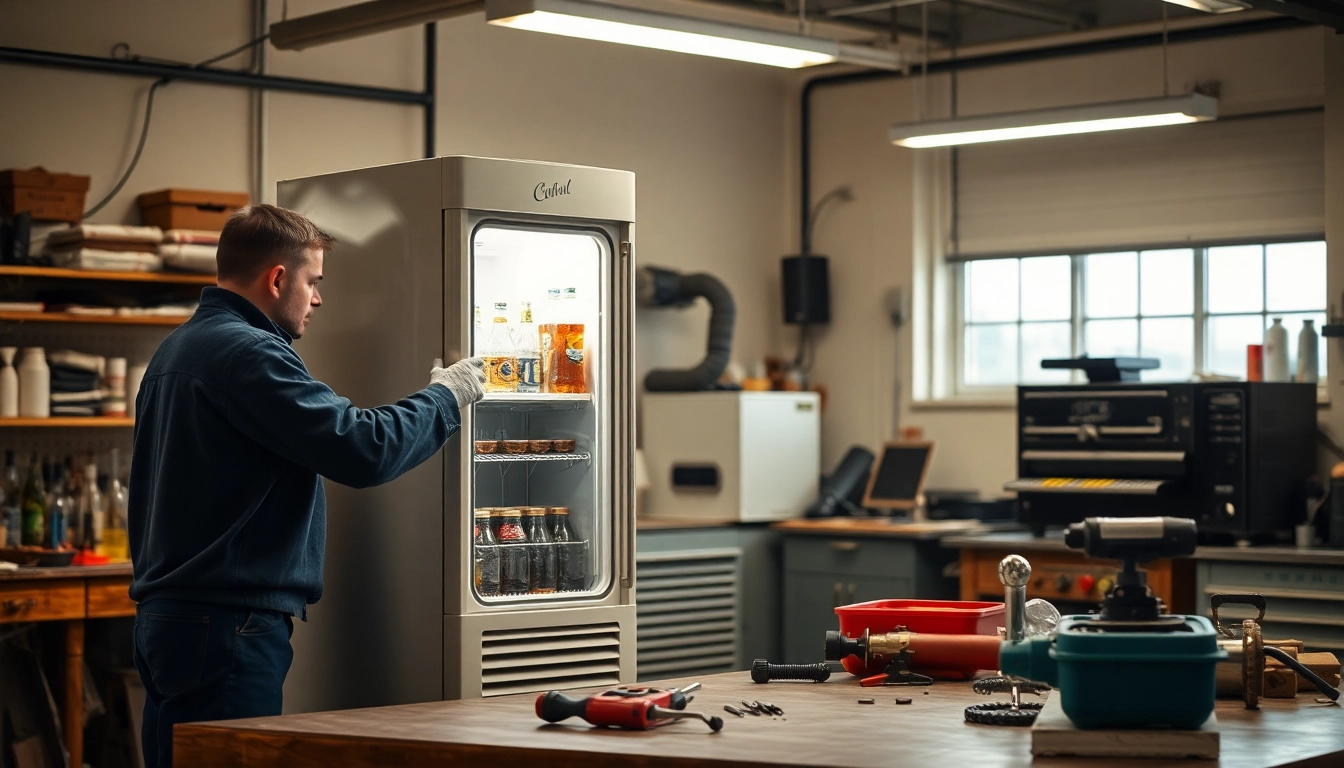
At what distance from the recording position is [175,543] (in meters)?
3.23

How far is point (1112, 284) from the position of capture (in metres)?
7.08

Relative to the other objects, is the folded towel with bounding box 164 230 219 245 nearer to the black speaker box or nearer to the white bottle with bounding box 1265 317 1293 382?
the black speaker box

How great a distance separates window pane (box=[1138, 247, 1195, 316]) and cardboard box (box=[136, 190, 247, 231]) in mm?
3797

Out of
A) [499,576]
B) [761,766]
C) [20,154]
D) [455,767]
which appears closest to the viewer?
[761,766]

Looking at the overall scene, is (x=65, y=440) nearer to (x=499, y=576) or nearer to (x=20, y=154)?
(x=20, y=154)

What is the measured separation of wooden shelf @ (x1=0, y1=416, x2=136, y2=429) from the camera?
207 inches

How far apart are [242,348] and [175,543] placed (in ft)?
1.36

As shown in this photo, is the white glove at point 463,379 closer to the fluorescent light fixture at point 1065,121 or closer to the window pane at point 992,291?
the fluorescent light fixture at point 1065,121

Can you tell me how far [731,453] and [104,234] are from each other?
2.72 meters

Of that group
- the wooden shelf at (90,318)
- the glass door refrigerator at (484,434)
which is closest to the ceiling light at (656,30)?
the glass door refrigerator at (484,434)

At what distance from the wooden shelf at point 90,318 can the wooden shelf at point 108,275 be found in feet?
0.42

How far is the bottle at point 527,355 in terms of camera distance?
414 centimetres

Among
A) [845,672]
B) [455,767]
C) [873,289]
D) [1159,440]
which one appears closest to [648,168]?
[873,289]

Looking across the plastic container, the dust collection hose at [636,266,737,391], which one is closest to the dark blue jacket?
the plastic container
